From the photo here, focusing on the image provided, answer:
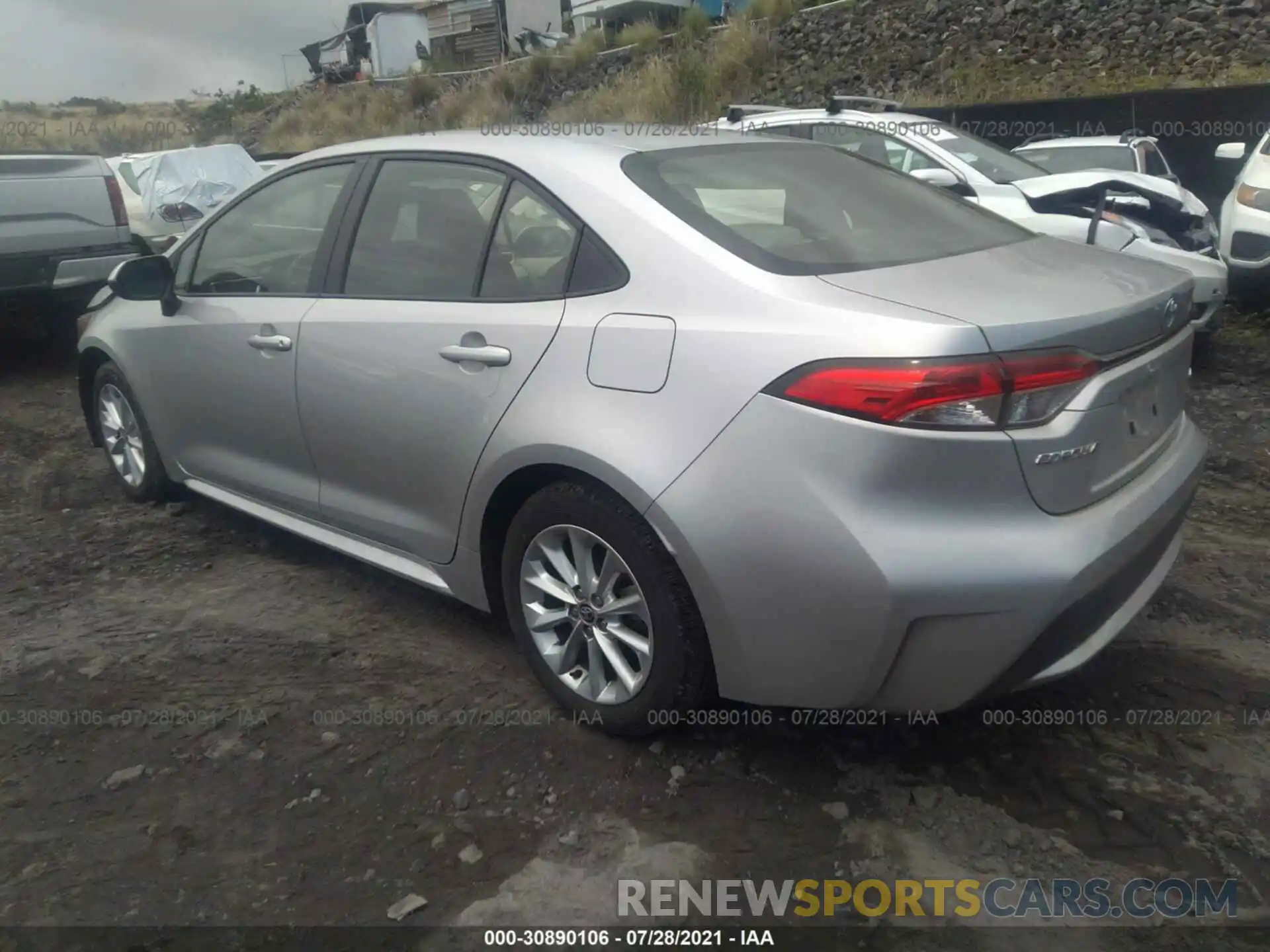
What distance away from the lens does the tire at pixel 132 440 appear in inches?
180

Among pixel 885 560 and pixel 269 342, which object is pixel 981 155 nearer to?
pixel 269 342

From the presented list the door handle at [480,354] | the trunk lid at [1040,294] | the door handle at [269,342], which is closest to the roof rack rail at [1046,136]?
the trunk lid at [1040,294]

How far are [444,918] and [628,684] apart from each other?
0.74 m

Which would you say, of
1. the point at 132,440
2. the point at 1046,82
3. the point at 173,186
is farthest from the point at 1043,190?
the point at 1046,82

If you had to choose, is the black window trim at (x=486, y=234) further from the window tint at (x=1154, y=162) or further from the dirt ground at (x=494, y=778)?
the window tint at (x=1154, y=162)

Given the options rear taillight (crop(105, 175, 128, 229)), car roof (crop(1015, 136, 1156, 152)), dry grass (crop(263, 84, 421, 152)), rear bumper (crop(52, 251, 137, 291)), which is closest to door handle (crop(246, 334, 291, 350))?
rear bumper (crop(52, 251, 137, 291))

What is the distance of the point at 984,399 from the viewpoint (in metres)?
2.22

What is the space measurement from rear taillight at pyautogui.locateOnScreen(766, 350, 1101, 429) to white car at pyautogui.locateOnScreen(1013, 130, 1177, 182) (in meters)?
7.96

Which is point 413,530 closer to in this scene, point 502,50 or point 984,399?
point 984,399

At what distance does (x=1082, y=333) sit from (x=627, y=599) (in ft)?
4.10

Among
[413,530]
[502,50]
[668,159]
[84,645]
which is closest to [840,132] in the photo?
[668,159]

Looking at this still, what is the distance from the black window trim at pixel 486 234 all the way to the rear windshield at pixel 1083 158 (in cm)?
753

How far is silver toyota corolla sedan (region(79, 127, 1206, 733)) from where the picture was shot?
88.4 inches

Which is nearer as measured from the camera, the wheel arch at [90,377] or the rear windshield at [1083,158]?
the wheel arch at [90,377]
